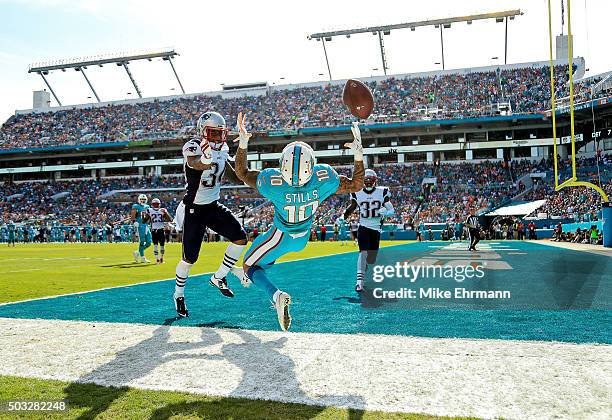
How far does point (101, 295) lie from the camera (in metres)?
7.37

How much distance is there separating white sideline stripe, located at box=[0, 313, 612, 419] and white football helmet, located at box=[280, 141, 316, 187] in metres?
1.47

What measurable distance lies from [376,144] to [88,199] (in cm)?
3027

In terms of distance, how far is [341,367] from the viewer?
3594 mm

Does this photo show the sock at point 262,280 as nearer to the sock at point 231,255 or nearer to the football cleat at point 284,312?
the football cleat at point 284,312

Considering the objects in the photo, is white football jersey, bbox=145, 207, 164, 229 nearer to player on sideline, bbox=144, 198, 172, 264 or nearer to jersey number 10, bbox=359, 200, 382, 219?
player on sideline, bbox=144, 198, 172, 264

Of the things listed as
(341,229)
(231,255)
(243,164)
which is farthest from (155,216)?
(341,229)

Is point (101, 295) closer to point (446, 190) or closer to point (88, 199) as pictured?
point (446, 190)

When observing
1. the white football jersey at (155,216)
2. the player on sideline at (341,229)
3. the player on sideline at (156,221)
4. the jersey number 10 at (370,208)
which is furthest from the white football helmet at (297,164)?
the player on sideline at (341,229)

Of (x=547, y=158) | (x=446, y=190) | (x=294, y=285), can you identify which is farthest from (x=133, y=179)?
(x=294, y=285)

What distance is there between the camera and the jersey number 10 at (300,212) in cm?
471

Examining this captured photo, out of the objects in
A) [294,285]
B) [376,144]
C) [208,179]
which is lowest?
[294,285]

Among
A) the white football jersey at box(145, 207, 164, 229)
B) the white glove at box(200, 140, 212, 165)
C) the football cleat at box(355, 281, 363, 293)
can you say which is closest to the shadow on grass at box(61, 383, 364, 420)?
the white glove at box(200, 140, 212, 165)

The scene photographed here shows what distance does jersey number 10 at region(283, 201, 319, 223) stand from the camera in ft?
15.4

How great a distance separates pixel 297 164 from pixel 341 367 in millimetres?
1849
